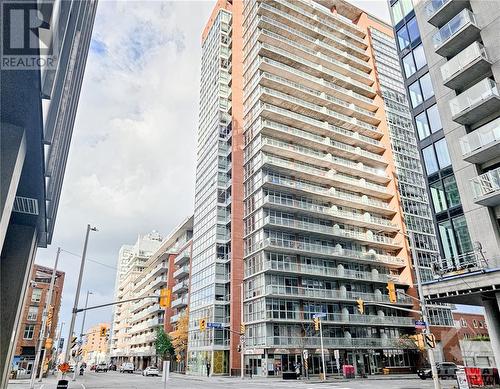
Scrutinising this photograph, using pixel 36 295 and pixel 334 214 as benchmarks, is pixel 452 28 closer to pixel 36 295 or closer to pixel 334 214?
pixel 334 214

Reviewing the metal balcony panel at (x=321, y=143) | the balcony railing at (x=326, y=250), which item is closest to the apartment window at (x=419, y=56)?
the metal balcony panel at (x=321, y=143)

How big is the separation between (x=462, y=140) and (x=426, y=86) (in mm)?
8056

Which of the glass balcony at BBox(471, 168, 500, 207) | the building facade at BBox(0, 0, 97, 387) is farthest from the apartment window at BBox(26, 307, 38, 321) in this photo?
the glass balcony at BBox(471, 168, 500, 207)

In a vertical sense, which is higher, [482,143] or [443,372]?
[482,143]

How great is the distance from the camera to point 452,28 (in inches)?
949

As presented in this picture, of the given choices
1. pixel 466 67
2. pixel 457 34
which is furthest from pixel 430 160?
pixel 457 34

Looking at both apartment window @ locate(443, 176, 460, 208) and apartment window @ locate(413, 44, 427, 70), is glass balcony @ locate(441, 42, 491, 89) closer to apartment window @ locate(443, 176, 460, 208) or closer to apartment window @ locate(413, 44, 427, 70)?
apartment window @ locate(413, 44, 427, 70)

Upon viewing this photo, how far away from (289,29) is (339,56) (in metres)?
11.8

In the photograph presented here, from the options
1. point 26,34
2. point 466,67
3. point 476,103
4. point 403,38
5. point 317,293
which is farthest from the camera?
point 317,293

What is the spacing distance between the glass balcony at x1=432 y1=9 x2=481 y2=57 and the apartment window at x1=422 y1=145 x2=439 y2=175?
22.3 ft

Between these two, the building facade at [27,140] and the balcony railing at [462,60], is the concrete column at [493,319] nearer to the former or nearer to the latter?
the balcony railing at [462,60]

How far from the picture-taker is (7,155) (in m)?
10.1

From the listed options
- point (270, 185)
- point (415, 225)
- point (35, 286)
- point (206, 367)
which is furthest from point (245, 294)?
point (35, 286)

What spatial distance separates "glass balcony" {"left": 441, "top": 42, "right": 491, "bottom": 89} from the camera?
21.9m
